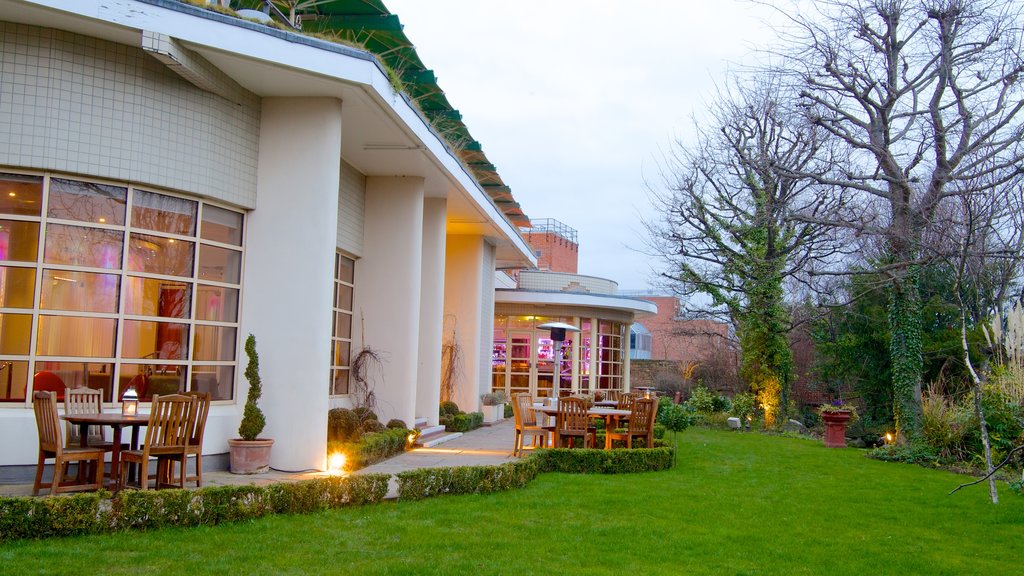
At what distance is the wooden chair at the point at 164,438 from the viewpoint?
6.70 metres

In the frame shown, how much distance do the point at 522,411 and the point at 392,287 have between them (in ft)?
10.1

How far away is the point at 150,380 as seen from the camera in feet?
27.8

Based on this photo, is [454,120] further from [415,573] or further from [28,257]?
[415,573]

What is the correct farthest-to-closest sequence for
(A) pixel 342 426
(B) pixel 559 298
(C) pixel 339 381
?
(B) pixel 559 298
(C) pixel 339 381
(A) pixel 342 426

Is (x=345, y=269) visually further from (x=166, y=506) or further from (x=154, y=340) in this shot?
(x=166, y=506)

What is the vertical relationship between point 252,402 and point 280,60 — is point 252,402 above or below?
below

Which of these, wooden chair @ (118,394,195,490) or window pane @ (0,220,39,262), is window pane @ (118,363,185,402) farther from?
window pane @ (0,220,39,262)

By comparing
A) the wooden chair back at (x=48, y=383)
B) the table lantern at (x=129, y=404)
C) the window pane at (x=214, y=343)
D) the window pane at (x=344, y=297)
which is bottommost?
the table lantern at (x=129, y=404)

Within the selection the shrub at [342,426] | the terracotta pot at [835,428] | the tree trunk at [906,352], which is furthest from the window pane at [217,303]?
the terracotta pot at [835,428]

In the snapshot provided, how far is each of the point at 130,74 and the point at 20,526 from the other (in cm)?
459

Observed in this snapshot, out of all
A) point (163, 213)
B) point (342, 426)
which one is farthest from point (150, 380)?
point (342, 426)

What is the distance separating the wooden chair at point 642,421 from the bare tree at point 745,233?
8.52 m

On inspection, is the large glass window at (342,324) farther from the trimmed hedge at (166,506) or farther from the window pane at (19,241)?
the trimmed hedge at (166,506)

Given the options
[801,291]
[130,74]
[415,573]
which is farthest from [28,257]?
[801,291]
